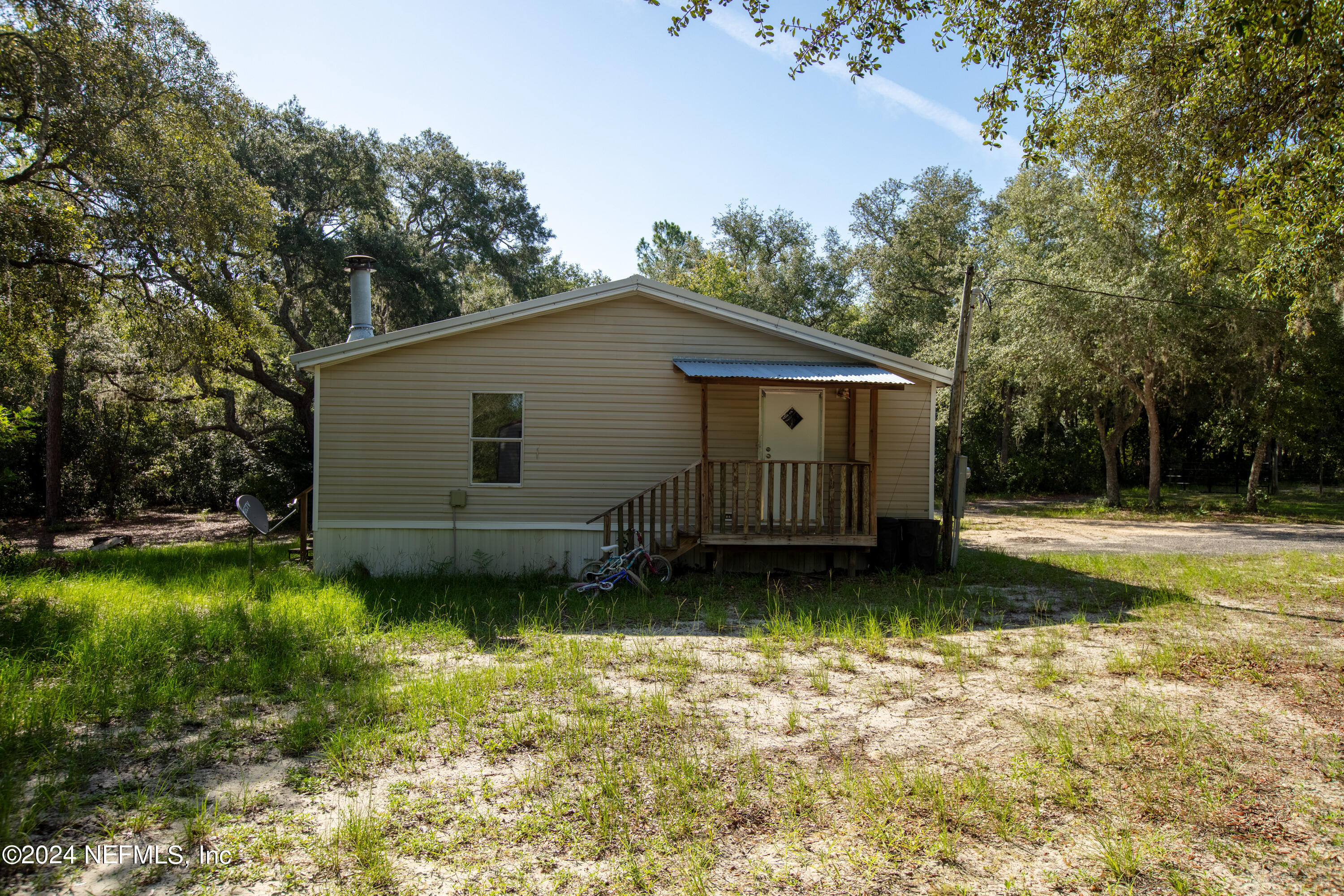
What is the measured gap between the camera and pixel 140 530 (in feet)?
55.8

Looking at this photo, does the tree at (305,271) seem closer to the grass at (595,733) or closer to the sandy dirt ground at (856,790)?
the grass at (595,733)

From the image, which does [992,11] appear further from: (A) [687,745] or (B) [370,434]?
(B) [370,434]

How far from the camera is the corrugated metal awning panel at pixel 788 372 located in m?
9.52

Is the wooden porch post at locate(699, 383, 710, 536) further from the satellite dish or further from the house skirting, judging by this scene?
the satellite dish

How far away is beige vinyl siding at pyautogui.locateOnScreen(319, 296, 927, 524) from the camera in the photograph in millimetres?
10188

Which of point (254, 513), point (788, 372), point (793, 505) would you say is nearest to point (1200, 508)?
point (793, 505)

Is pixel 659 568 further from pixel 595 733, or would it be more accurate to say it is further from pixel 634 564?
pixel 595 733

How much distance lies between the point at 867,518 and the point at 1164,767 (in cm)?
594

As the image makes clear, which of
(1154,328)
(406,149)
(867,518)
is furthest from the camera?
(406,149)

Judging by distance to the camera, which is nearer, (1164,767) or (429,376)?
(1164,767)

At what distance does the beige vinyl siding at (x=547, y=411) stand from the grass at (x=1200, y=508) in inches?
505

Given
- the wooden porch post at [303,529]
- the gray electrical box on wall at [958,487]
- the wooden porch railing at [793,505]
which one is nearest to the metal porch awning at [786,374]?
the wooden porch railing at [793,505]

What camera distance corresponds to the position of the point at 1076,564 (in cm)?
1102

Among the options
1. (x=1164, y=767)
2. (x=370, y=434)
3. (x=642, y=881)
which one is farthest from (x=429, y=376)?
(x=1164, y=767)
